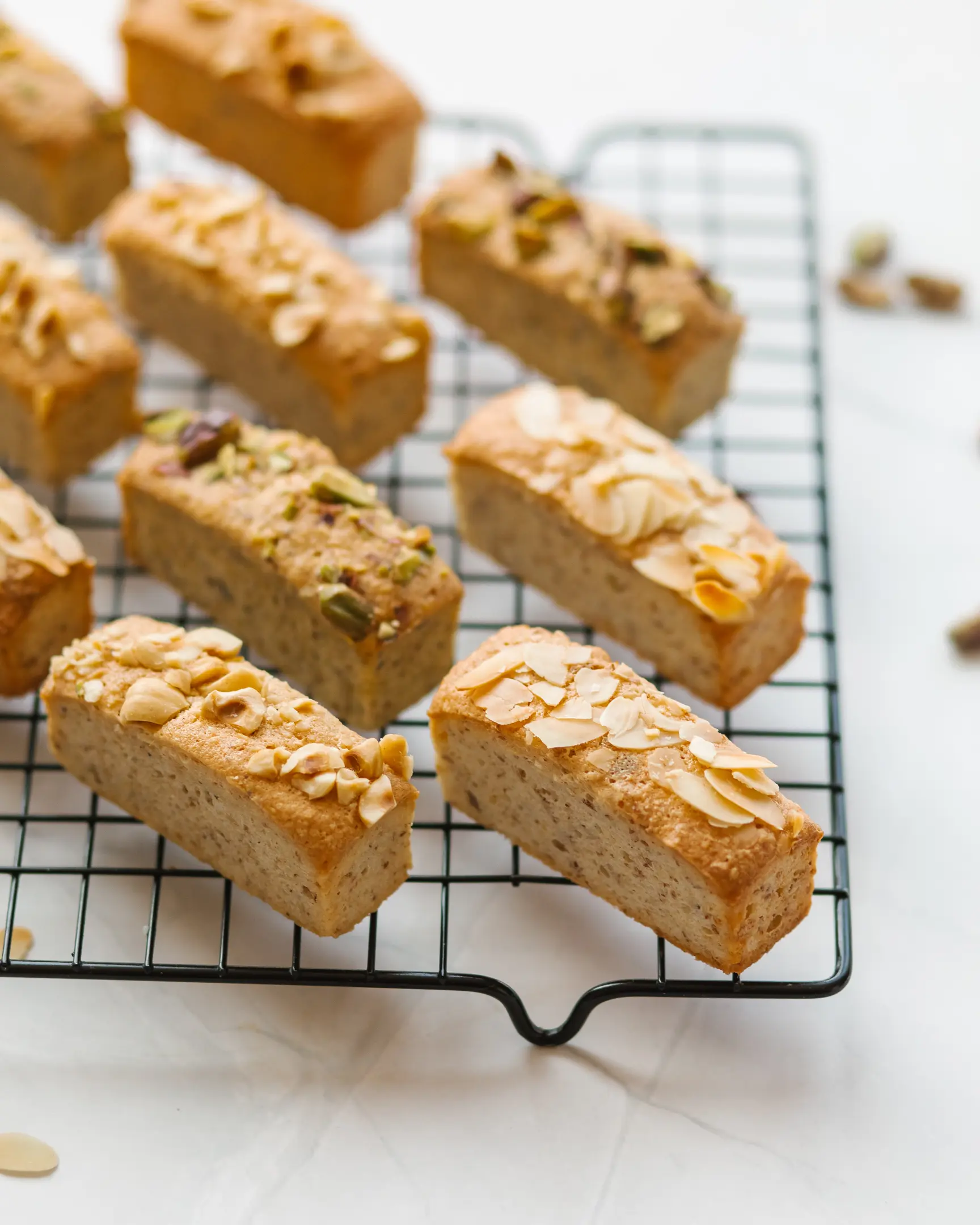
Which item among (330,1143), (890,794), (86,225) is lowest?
(330,1143)

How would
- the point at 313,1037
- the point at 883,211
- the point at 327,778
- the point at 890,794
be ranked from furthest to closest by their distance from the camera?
the point at 883,211
the point at 890,794
the point at 313,1037
the point at 327,778

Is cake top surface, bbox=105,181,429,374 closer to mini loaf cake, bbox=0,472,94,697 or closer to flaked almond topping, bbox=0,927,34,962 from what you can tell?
mini loaf cake, bbox=0,472,94,697

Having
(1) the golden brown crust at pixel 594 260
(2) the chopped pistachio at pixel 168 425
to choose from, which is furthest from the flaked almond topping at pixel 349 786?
(1) the golden brown crust at pixel 594 260

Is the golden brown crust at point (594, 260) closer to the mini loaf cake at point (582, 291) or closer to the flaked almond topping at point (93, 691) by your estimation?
the mini loaf cake at point (582, 291)

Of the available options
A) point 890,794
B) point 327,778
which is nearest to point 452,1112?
point 327,778

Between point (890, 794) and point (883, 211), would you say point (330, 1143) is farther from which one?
point (883, 211)

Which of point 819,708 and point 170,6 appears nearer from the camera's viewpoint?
point 819,708

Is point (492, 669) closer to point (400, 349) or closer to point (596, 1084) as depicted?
point (596, 1084)
